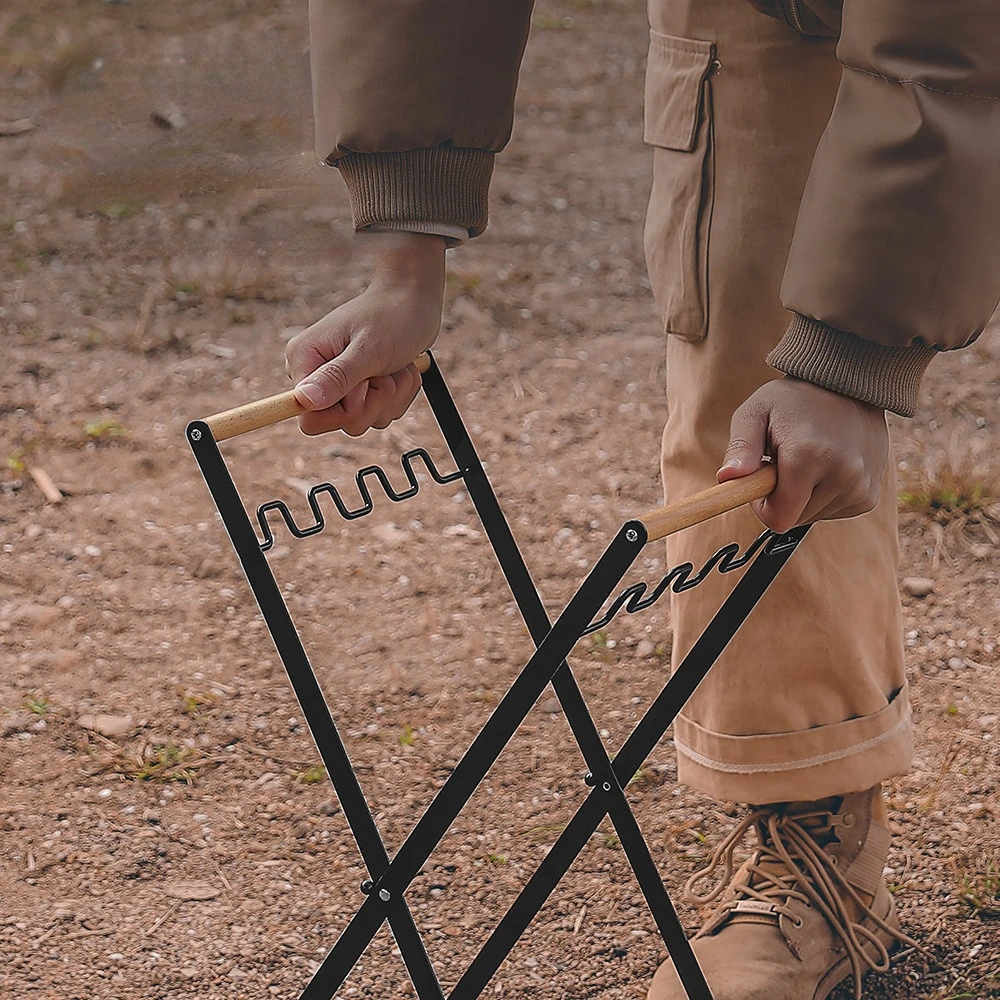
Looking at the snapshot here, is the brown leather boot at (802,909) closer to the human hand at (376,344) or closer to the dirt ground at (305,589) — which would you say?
the dirt ground at (305,589)

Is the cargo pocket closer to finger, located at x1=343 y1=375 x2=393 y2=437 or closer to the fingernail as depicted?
finger, located at x1=343 y1=375 x2=393 y2=437

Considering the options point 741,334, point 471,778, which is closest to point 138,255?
point 741,334

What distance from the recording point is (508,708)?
3.69ft

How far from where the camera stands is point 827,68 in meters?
1.47

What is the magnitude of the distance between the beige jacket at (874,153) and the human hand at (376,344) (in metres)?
0.13

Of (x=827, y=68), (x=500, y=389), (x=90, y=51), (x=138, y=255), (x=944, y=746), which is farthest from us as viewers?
(x=90, y=51)

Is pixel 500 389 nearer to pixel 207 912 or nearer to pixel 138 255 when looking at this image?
pixel 138 255

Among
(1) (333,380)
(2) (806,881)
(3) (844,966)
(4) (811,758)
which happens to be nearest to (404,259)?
(1) (333,380)

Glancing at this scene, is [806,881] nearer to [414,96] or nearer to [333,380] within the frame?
[333,380]

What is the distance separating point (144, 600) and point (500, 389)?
106cm

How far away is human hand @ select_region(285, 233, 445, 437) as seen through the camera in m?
1.29

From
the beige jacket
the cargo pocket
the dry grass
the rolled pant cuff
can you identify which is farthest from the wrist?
the dry grass

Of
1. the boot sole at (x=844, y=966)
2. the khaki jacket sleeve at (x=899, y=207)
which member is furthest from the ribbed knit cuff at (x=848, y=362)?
the boot sole at (x=844, y=966)

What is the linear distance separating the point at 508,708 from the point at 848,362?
42 cm
